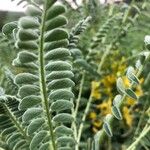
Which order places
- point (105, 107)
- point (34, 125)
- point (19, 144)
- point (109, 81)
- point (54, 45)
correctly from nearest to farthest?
point (54, 45)
point (34, 125)
point (19, 144)
point (105, 107)
point (109, 81)

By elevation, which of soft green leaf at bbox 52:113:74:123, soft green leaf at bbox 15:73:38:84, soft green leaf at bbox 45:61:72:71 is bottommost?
soft green leaf at bbox 52:113:74:123

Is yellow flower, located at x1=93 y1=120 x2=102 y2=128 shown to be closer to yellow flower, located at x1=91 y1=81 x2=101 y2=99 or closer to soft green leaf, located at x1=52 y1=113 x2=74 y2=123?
yellow flower, located at x1=91 y1=81 x2=101 y2=99

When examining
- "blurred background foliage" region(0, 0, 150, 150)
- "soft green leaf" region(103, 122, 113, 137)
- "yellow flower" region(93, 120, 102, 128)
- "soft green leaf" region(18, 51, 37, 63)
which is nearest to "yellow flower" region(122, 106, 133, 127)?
"blurred background foliage" region(0, 0, 150, 150)

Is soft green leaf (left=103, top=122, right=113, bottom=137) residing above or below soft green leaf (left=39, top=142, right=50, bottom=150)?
below

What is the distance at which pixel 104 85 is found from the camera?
2.81 metres

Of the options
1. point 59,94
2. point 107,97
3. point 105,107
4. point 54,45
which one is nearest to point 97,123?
point 105,107

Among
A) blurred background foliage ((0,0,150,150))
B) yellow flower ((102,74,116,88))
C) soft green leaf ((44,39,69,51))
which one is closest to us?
soft green leaf ((44,39,69,51))

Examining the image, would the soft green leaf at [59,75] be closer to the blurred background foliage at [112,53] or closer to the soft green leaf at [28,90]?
the soft green leaf at [28,90]

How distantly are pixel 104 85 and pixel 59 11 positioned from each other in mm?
2128

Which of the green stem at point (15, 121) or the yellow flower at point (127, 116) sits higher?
the green stem at point (15, 121)

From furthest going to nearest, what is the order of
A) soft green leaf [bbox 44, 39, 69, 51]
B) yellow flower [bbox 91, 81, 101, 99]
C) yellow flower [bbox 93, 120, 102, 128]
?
yellow flower [bbox 93, 120, 102, 128] → yellow flower [bbox 91, 81, 101, 99] → soft green leaf [bbox 44, 39, 69, 51]

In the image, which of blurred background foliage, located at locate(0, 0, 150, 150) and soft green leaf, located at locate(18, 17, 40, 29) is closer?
soft green leaf, located at locate(18, 17, 40, 29)

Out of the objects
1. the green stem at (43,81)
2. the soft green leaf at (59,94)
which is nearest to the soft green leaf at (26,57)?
the green stem at (43,81)

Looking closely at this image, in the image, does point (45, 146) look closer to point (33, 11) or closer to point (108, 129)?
point (108, 129)
